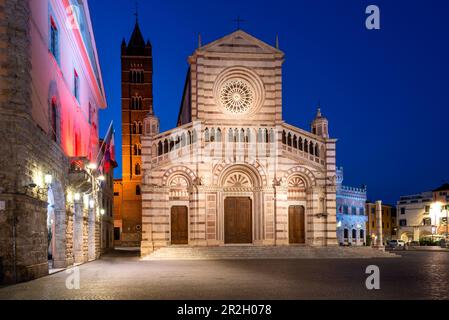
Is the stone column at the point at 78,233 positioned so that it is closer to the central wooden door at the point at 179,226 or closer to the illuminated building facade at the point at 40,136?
the illuminated building facade at the point at 40,136

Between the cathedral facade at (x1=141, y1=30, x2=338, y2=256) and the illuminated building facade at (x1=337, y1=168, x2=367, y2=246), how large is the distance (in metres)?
32.4

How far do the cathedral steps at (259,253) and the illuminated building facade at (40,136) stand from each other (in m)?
6.00

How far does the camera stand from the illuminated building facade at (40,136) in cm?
1770

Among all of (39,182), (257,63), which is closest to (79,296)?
(39,182)

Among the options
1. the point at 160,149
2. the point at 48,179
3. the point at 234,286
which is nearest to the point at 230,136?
the point at 160,149

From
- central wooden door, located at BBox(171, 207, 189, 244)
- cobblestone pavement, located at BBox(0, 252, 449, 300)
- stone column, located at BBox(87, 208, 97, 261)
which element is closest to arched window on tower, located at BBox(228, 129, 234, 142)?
central wooden door, located at BBox(171, 207, 189, 244)

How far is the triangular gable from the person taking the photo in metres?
39.8

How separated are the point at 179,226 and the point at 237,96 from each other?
10.4 meters

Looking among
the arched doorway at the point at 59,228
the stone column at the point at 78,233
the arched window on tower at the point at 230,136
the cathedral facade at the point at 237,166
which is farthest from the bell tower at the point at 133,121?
the arched doorway at the point at 59,228

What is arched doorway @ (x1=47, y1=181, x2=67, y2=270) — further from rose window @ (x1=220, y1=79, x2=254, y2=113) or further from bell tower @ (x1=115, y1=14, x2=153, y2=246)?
bell tower @ (x1=115, y1=14, x2=153, y2=246)

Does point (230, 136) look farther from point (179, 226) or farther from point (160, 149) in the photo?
point (179, 226)
